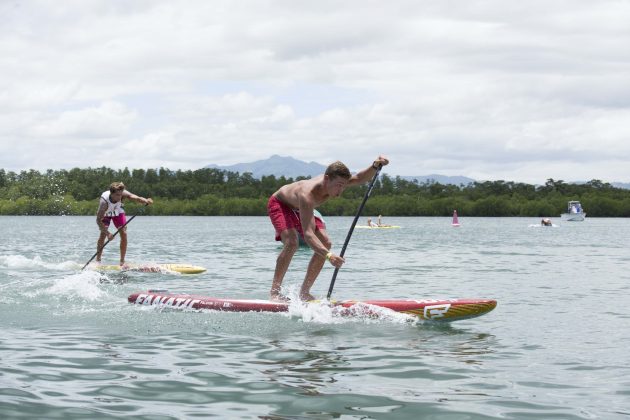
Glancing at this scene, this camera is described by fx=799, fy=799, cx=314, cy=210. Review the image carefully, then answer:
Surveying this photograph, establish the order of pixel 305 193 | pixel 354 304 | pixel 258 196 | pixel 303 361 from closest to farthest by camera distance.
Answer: pixel 303 361 < pixel 305 193 < pixel 354 304 < pixel 258 196

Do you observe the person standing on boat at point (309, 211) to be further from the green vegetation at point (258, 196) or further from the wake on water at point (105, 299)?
the green vegetation at point (258, 196)

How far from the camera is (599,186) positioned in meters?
180

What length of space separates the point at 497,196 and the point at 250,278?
154m

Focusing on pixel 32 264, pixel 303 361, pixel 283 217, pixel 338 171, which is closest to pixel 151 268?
pixel 32 264

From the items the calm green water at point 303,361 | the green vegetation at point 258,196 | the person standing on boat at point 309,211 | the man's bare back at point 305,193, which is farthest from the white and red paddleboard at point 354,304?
the green vegetation at point 258,196

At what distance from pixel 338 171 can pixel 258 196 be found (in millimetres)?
167361

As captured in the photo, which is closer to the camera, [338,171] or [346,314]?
[338,171]

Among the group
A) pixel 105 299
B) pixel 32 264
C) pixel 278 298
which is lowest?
pixel 32 264

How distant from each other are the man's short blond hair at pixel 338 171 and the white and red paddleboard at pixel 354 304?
1.94 m

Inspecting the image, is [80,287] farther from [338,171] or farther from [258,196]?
[258,196]

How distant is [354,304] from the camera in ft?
38.5

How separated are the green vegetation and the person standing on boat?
143186mm

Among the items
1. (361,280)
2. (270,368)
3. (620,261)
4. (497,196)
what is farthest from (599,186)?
(270,368)

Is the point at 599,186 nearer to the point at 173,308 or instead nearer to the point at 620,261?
the point at 620,261
